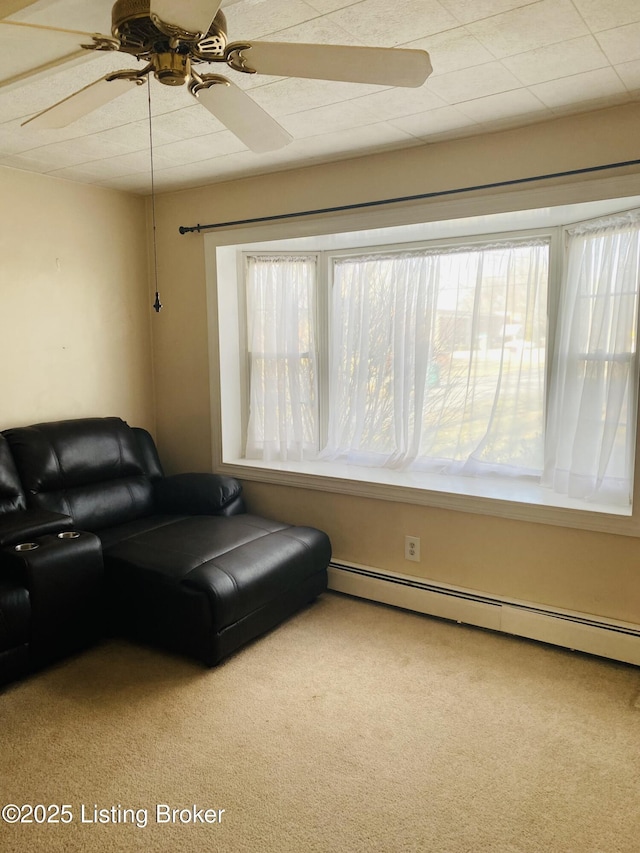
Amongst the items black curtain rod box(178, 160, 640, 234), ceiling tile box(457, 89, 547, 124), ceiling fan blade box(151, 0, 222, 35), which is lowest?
ceiling fan blade box(151, 0, 222, 35)

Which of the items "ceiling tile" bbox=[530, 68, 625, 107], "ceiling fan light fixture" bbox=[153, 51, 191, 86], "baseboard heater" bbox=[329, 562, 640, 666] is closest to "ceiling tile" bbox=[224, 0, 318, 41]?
"ceiling fan light fixture" bbox=[153, 51, 191, 86]

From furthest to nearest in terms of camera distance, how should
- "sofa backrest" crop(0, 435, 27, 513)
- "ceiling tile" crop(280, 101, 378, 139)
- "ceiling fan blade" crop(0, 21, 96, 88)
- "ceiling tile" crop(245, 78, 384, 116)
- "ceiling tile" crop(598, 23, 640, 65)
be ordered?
"sofa backrest" crop(0, 435, 27, 513) → "ceiling tile" crop(280, 101, 378, 139) → "ceiling tile" crop(245, 78, 384, 116) → "ceiling tile" crop(598, 23, 640, 65) → "ceiling fan blade" crop(0, 21, 96, 88)

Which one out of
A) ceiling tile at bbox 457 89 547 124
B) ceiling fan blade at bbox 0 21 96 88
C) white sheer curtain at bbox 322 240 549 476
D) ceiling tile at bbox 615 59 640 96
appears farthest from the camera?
white sheer curtain at bbox 322 240 549 476

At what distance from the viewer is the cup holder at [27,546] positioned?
260 centimetres

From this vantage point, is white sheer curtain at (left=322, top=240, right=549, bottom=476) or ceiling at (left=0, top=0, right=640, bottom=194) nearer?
ceiling at (left=0, top=0, right=640, bottom=194)

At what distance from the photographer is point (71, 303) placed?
3701 mm

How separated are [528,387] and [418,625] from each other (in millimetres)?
1383

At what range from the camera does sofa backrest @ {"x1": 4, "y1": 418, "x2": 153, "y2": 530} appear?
3176 mm

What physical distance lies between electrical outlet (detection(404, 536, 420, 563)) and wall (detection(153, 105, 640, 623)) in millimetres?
34

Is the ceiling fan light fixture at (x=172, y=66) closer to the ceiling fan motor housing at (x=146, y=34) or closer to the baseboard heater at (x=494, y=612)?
the ceiling fan motor housing at (x=146, y=34)

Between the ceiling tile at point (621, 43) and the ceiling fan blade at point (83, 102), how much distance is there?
1.48 meters

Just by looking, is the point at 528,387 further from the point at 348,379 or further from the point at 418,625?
the point at 418,625

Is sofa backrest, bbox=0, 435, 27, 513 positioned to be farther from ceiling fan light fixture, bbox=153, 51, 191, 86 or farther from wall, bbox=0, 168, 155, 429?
ceiling fan light fixture, bbox=153, 51, 191, 86

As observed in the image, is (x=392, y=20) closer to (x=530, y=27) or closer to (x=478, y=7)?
(x=478, y=7)
